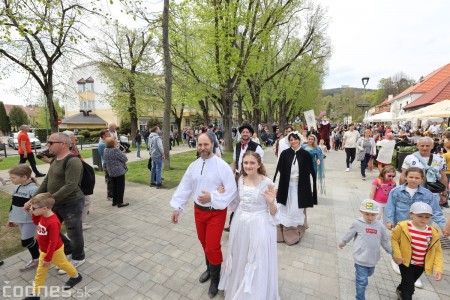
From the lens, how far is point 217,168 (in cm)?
288

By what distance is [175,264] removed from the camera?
12.0ft

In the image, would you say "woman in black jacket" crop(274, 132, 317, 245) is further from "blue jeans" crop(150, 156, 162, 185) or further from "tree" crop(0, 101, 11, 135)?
"tree" crop(0, 101, 11, 135)

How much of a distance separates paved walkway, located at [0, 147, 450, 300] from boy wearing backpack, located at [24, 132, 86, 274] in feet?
2.09

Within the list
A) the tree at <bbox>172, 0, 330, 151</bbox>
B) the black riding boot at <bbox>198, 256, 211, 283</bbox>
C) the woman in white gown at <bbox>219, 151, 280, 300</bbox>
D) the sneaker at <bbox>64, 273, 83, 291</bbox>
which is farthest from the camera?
the tree at <bbox>172, 0, 330, 151</bbox>

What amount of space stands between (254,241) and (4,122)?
3146 inches

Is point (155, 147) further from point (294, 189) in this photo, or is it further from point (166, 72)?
point (294, 189)

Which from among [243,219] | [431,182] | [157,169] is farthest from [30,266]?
[431,182]

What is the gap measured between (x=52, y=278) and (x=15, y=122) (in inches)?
3128

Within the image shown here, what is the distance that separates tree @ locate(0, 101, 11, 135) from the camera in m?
57.6

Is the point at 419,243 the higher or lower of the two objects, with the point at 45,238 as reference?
higher

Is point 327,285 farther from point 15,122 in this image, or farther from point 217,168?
point 15,122

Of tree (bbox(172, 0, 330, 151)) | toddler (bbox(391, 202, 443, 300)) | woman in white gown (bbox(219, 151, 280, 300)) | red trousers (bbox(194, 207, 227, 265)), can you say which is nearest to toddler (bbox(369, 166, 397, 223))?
toddler (bbox(391, 202, 443, 300))

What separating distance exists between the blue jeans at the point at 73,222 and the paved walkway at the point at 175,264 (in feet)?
1.01

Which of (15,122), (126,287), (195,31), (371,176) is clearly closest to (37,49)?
(195,31)
